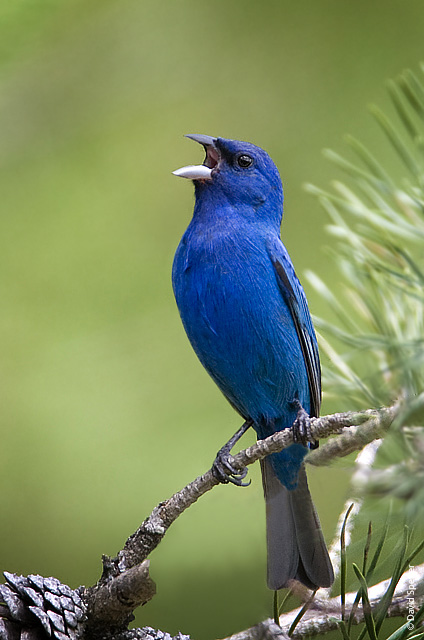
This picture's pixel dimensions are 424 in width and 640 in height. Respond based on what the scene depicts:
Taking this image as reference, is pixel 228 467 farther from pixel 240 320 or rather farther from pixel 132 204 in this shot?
pixel 132 204

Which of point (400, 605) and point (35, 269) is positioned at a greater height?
point (35, 269)

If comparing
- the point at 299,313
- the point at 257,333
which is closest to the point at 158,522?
the point at 257,333

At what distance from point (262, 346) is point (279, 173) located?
2.81 feet

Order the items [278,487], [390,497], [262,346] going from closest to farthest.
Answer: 1. [390,497]
2. [262,346]
3. [278,487]

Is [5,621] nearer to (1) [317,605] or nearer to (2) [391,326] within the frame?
(1) [317,605]

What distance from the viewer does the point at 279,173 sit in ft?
11.1

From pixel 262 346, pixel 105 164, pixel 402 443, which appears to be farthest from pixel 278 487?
pixel 402 443

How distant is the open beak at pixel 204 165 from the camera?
3.08 meters

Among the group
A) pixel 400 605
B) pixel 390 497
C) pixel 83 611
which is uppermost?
pixel 83 611

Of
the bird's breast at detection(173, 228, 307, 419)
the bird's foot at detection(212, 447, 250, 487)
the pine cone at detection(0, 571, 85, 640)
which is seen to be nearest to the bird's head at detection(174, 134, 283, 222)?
the bird's breast at detection(173, 228, 307, 419)

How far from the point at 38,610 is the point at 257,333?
142 centimetres

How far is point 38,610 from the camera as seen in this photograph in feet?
5.30

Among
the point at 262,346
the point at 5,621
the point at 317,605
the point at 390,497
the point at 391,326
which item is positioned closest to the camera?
the point at 390,497

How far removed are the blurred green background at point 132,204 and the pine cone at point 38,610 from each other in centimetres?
111
